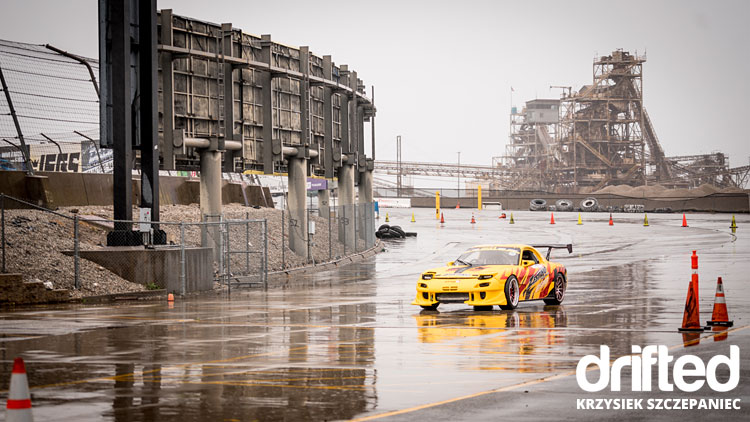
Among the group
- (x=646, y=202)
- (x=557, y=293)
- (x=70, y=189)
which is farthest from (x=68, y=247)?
(x=646, y=202)

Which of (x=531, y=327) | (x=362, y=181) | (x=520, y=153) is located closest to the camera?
(x=531, y=327)

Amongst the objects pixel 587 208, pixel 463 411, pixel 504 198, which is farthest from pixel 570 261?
pixel 504 198

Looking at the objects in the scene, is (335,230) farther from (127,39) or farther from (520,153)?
(520,153)

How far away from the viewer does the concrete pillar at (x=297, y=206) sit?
36.7 m

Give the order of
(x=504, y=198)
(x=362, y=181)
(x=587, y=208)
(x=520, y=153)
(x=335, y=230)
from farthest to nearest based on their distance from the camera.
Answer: (x=520, y=153), (x=504, y=198), (x=587, y=208), (x=362, y=181), (x=335, y=230)

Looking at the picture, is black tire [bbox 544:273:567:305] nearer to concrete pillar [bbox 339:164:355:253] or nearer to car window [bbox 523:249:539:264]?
car window [bbox 523:249:539:264]

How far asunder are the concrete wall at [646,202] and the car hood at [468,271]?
82.2 meters

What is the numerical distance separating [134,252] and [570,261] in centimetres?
1843

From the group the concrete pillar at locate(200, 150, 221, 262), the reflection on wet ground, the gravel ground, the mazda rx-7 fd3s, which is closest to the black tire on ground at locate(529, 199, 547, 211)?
the gravel ground

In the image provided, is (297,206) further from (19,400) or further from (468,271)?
(19,400)

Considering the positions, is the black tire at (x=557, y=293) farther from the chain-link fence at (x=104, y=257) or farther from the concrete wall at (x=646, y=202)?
the concrete wall at (x=646, y=202)

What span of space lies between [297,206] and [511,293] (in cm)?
1961

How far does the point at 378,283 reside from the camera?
28.6m

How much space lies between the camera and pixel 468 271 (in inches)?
779
